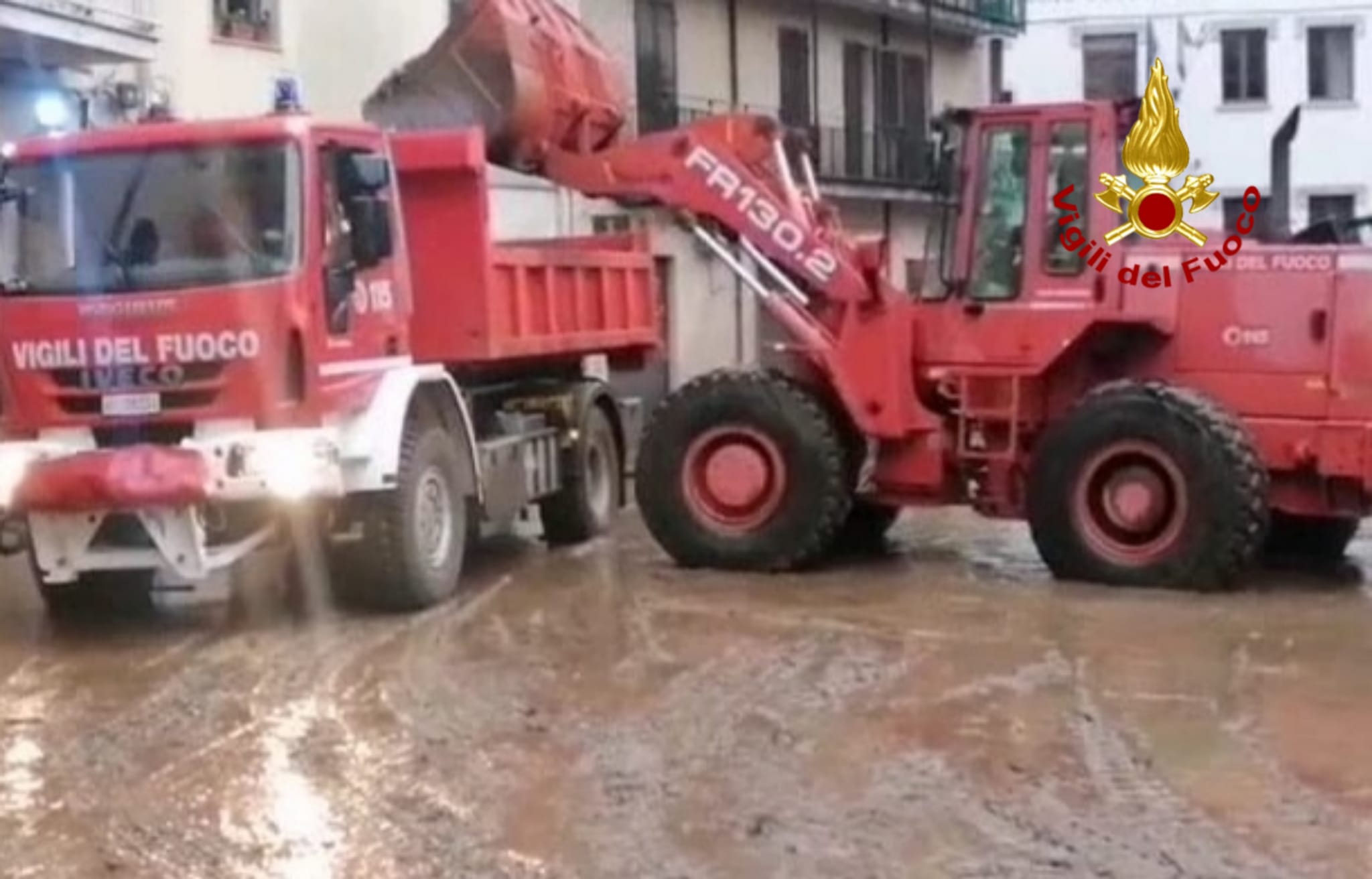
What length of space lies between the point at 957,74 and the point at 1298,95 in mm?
7277

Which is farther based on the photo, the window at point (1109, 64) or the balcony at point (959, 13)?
the window at point (1109, 64)

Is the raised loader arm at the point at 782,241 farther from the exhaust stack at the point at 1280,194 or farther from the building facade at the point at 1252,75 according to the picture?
the building facade at the point at 1252,75

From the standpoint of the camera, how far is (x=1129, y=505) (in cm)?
1358

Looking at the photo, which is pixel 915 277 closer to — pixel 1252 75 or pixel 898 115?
pixel 898 115

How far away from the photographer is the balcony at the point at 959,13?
3800 centimetres

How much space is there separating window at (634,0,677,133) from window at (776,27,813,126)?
3.43 meters

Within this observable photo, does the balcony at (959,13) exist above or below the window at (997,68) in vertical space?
above

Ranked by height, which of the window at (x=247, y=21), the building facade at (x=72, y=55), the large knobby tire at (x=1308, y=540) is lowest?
the large knobby tire at (x=1308, y=540)

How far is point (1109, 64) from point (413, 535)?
35.3 meters

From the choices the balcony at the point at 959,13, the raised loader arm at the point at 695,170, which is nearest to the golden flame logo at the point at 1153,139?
the raised loader arm at the point at 695,170

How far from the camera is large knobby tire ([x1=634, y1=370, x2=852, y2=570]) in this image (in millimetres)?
14281

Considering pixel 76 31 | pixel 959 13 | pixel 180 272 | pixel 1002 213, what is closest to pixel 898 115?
pixel 959 13

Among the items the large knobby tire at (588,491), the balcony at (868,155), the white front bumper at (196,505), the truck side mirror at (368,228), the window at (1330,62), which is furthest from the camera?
the window at (1330,62)

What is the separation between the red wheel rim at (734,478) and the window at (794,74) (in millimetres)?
20246
